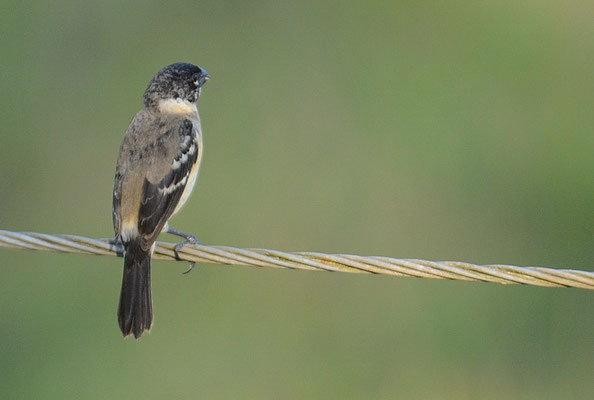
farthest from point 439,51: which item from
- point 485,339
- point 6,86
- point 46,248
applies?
point 46,248

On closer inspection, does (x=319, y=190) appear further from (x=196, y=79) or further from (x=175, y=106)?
(x=175, y=106)

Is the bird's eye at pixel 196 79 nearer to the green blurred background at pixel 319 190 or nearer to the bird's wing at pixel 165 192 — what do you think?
the bird's wing at pixel 165 192

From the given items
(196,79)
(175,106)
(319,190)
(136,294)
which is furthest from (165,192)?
(319,190)

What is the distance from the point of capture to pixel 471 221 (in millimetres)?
9594

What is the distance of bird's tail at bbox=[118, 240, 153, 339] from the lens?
6090 mm

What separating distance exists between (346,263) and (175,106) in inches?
125

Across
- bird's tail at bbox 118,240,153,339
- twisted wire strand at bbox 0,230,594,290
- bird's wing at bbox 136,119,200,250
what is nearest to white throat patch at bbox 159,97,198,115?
bird's wing at bbox 136,119,200,250

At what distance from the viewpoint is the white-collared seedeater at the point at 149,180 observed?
20.1ft

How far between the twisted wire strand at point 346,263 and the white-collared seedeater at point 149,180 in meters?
0.93

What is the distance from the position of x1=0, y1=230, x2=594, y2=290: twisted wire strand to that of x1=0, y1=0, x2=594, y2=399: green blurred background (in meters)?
3.24

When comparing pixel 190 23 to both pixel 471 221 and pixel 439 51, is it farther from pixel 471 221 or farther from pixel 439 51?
pixel 471 221

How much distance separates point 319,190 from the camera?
33.0ft

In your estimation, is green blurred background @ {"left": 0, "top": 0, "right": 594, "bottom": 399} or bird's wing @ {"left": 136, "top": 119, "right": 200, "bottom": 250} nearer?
bird's wing @ {"left": 136, "top": 119, "right": 200, "bottom": 250}

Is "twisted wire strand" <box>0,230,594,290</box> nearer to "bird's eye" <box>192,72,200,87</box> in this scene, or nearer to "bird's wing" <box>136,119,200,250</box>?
"bird's wing" <box>136,119,200,250</box>
